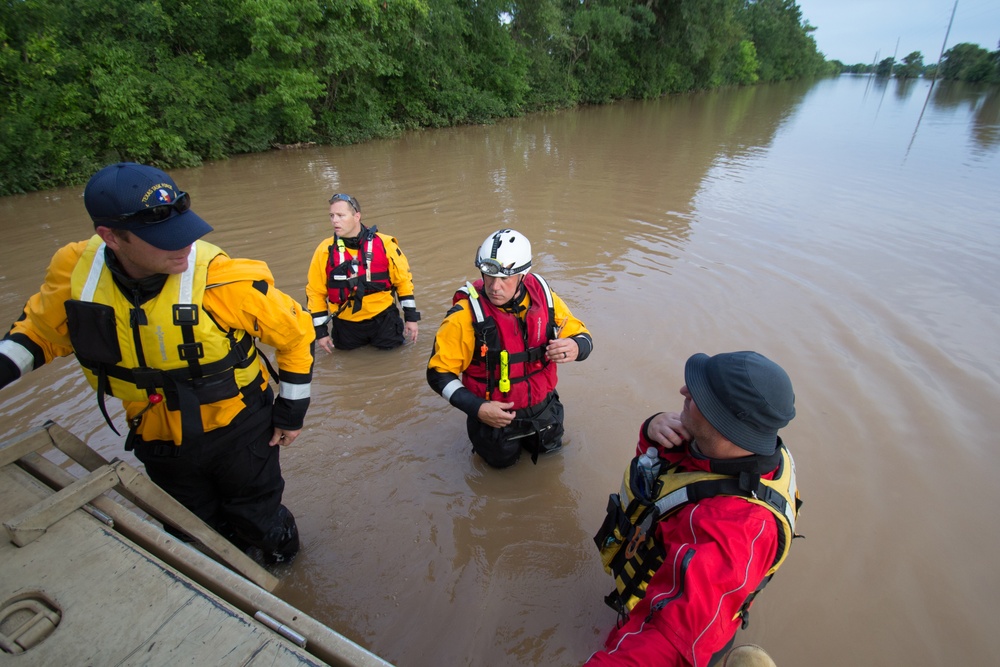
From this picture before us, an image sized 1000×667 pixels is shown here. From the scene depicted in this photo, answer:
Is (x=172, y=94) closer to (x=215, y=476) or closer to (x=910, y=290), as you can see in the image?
(x=215, y=476)

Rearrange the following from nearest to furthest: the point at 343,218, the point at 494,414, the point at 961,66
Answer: the point at 494,414 < the point at 343,218 < the point at 961,66

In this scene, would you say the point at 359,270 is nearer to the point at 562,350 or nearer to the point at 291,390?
the point at 291,390

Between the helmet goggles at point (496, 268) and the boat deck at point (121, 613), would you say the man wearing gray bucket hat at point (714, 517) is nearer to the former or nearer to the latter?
the boat deck at point (121, 613)

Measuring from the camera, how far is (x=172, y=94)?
1467 centimetres

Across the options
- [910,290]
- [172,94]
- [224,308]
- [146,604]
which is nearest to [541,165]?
[910,290]

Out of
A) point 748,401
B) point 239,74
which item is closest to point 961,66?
point 239,74

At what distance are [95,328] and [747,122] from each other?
91.4 ft

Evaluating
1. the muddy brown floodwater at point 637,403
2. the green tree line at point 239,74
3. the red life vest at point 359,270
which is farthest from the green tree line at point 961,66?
the red life vest at point 359,270

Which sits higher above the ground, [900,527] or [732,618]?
[732,618]

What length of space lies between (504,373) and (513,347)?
0.67ft

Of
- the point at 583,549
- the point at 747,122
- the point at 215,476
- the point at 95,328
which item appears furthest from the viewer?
the point at 747,122

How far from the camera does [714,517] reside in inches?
71.4

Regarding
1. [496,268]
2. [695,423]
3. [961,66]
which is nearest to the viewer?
[695,423]

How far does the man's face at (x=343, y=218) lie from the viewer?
15.3ft
